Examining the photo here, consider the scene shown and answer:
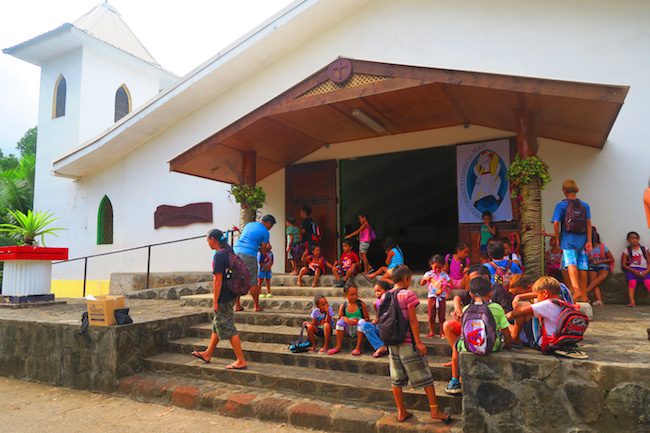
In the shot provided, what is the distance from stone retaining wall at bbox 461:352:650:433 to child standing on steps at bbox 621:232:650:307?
14.7ft

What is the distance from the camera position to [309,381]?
477cm

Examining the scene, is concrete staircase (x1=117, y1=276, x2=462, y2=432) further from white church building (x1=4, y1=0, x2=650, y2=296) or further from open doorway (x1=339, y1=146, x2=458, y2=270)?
open doorway (x1=339, y1=146, x2=458, y2=270)

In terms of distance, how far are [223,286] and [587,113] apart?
550cm

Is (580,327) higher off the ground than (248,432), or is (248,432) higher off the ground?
(580,327)

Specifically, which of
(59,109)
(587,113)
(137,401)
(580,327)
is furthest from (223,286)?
(59,109)

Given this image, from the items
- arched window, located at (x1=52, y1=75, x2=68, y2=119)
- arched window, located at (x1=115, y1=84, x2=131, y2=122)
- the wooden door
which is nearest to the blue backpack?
the wooden door

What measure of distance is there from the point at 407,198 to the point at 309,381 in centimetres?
1082

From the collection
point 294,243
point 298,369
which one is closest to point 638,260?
point 298,369

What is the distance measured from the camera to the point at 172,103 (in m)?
11.9

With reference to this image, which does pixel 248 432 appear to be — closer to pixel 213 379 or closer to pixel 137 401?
pixel 213 379

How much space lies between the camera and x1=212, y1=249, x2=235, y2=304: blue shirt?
5.37 meters

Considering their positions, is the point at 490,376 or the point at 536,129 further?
the point at 536,129

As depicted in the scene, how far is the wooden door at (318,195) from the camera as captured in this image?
10102 mm

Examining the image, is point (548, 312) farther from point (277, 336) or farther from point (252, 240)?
point (252, 240)
